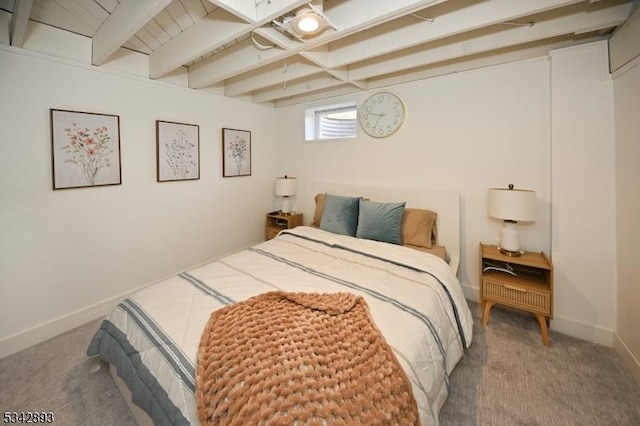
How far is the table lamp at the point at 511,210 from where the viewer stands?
199cm

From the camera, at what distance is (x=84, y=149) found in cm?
216

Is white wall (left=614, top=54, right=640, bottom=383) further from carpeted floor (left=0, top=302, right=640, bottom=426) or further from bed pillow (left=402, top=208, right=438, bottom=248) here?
bed pillow (left=402, top=208, right=438, bottom=248)

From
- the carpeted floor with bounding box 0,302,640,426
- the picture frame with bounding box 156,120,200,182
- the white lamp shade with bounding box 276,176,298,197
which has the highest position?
the picture frame with bounding box 156,120,200,182

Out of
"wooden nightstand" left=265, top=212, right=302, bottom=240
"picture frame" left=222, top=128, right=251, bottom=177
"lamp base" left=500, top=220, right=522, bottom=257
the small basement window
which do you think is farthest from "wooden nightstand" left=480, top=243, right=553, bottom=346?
"picture frame" left=222, top=128, right=251, bottom=177

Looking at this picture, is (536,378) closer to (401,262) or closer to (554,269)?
(554,269)

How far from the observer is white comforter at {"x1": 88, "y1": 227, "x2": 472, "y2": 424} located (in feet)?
3.59

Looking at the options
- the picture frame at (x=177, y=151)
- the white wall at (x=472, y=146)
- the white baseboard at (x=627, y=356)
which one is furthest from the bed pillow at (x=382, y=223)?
the picture frame at (x=177, y=151)

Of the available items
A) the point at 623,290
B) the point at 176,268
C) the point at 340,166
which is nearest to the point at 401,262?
the point at 623,290

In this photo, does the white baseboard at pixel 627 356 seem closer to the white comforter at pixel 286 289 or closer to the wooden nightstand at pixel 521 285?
→ the wooden nightstand at pixel 521 285

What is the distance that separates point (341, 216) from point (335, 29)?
5.33 ft

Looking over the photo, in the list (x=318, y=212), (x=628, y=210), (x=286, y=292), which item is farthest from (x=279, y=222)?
(x=628, y=210)

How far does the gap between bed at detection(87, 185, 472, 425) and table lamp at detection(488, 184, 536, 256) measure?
0.66 metres

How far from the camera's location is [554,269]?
6.86 ft

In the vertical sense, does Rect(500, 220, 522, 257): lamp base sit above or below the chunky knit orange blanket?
above
